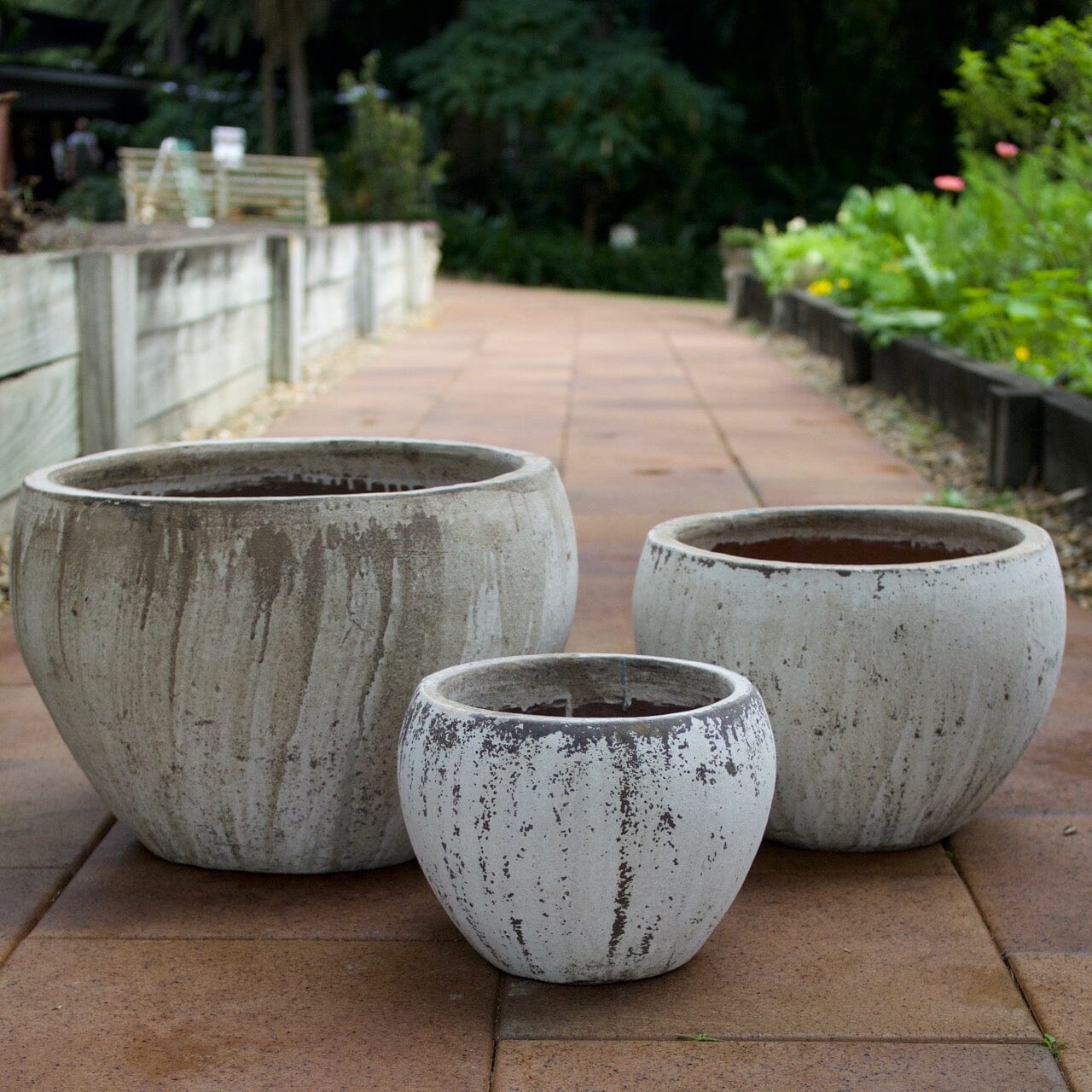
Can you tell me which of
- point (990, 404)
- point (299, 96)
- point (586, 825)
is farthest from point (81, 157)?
point (586, 825)


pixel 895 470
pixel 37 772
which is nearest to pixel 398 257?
pixel 895 470

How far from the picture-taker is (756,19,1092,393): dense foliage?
7.43 meters

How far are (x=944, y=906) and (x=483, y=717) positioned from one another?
3.22ft

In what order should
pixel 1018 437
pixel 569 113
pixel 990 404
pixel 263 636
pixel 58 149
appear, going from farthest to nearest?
pixel 58 149
pixel 569 113
pixel 990 404
pixel 1018 437
pixel 263 636

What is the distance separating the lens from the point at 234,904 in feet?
8.87

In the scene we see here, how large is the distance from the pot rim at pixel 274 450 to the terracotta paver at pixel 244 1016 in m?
0.77

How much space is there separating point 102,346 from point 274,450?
3178 millimetres

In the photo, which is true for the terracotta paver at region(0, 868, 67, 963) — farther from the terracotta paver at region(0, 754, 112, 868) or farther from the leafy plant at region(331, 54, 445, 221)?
the leafy plant at region(331, 54, 445, 221)

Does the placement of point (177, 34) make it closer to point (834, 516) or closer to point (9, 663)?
point (9, 663)

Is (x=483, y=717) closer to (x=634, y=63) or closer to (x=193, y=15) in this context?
(x=634, y=63)

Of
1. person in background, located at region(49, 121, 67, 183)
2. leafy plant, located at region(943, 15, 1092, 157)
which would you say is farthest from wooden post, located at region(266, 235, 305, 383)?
person in background, located at region(49, 121, 67, 183)

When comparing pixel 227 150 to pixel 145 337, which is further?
pixel 227 150

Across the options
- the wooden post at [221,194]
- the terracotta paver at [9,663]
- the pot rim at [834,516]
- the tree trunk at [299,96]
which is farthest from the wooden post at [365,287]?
the tree trunk at [299,96]

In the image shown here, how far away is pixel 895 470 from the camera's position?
7.44 metres
